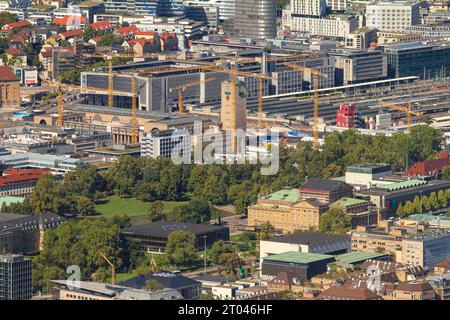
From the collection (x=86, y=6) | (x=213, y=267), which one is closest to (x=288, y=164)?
(x=213, y=267)

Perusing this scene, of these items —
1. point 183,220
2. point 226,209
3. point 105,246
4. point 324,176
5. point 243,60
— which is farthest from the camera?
point 243,60

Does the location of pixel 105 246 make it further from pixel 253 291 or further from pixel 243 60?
pixel 243 60

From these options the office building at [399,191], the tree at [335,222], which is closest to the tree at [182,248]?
the tree at [335,222]

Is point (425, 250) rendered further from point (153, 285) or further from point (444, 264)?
point (153, 285)

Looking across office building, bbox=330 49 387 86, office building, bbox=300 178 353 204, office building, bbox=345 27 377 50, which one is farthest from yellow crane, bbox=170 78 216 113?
office building, bbox=300 178 353 204

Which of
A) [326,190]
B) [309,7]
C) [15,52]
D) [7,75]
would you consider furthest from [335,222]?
[309,7]

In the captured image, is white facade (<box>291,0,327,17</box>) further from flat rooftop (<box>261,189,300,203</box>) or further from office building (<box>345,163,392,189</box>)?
flat rooftop (<box>261,189,300,203</box>)
